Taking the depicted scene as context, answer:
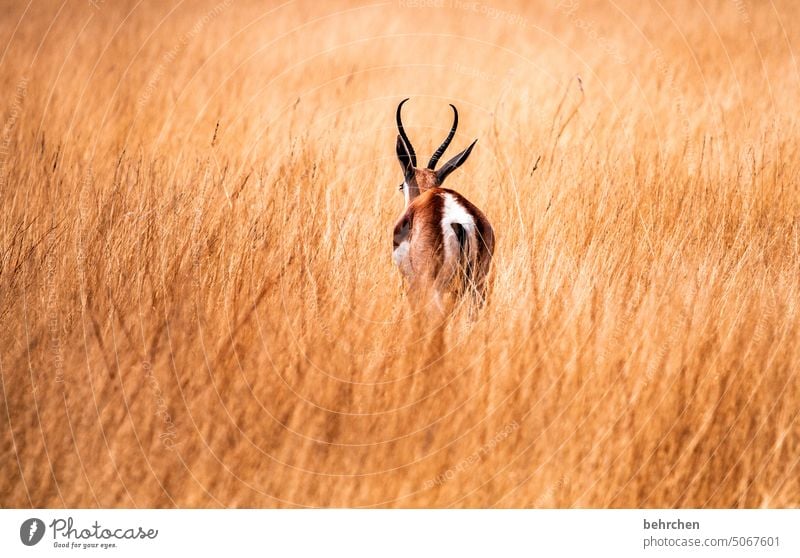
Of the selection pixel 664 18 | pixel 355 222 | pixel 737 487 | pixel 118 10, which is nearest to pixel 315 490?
pixel 737 487

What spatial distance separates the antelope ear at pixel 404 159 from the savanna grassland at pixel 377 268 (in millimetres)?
568

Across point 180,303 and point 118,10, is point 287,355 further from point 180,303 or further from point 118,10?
point 118,10

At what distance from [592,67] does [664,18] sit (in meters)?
1.95
